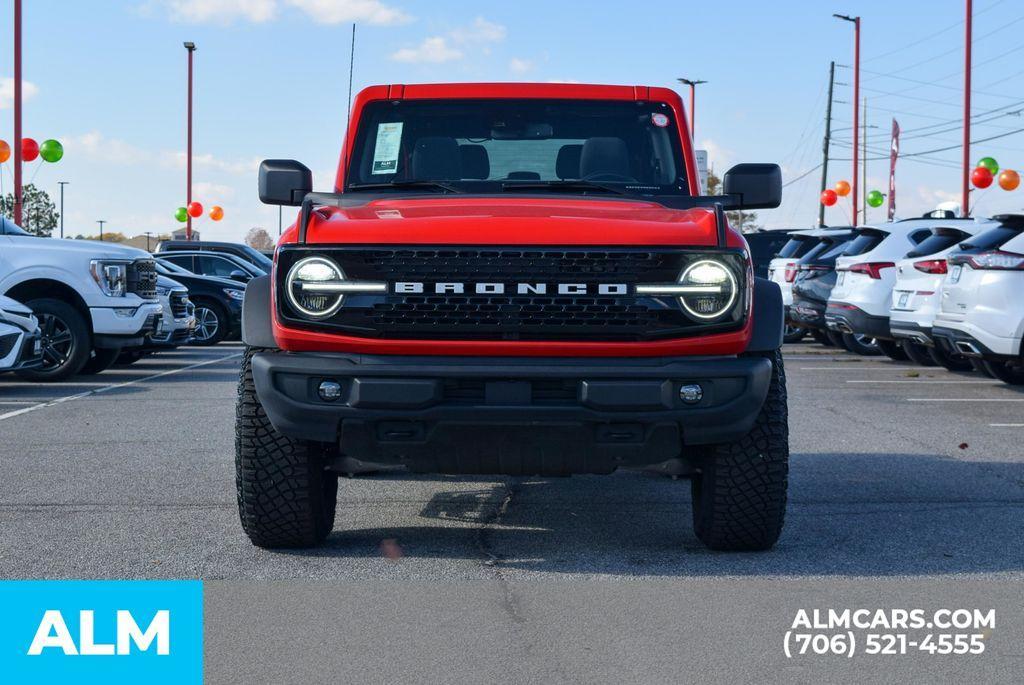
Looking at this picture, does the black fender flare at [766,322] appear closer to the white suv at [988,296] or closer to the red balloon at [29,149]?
the white suv at [988,296]

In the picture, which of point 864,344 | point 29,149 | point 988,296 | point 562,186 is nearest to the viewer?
point 562,186

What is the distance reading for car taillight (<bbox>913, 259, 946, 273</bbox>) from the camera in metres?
15.5

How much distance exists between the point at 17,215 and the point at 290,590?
23213mm

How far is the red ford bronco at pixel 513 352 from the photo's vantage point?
564 cm

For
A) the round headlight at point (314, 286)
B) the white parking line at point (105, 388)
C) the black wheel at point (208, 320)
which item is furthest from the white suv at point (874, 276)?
the round headlight at point (314, 286)

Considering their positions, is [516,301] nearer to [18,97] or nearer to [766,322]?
[766,322]

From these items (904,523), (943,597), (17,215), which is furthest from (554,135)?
(17,215)

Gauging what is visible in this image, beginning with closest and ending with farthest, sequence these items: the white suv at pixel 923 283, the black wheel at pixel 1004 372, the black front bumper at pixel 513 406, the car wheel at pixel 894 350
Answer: the black front bumper at pixel 513 406
the black wheel at pixel 1004 372
the white suv at pixel 923 283
the car wheel at pixel 894 350

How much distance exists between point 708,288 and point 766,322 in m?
0.32

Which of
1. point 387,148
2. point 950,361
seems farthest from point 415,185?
point 950,361

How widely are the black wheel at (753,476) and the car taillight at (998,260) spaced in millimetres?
7958

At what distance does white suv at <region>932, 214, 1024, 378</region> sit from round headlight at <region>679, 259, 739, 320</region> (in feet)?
27.6

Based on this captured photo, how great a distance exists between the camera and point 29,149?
2845 centimetres

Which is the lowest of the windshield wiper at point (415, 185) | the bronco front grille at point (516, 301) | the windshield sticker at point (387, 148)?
the bronco front grille at point (516, 301)
